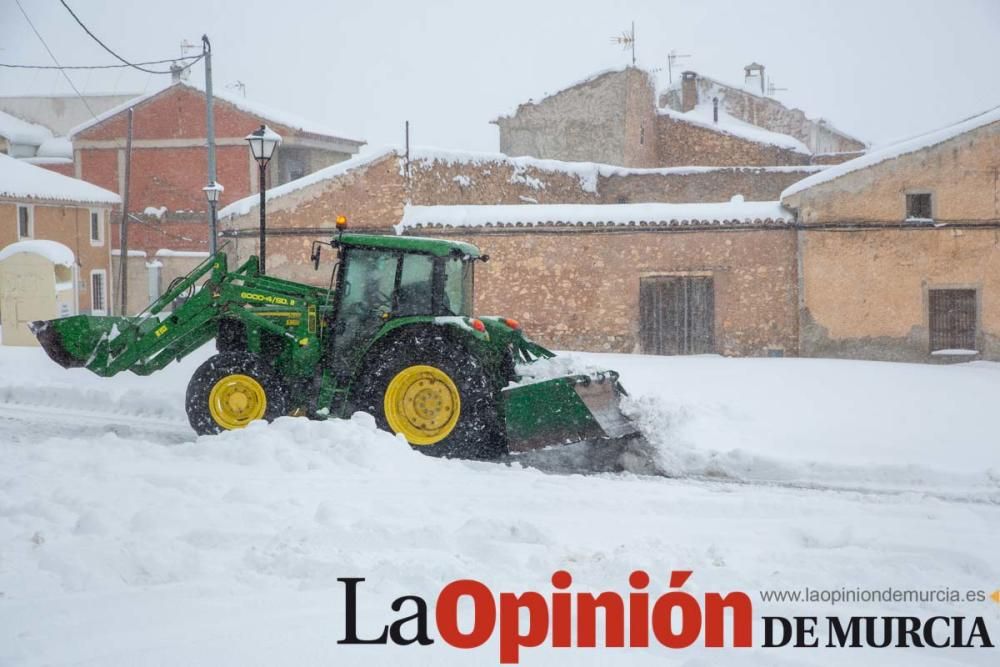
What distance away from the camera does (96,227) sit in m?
29.9

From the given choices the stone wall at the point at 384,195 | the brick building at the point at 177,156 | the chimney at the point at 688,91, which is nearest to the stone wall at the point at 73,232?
the brick building at the point at 177,156

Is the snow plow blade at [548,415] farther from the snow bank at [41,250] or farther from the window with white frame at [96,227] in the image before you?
the window with white frame at [96,227]

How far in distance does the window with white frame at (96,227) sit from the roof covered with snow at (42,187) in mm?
517

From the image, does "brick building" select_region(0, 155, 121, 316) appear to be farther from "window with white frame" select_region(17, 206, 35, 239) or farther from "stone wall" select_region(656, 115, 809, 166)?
"stone wall" select_region(656, 115, 809, 166)

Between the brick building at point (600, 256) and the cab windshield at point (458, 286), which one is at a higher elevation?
the brick building at point (600, 256)

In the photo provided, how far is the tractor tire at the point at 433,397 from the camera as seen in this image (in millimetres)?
8156

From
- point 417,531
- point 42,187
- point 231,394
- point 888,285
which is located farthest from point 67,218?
point 417,531

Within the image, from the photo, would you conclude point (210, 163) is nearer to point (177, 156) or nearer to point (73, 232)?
point (73, 232)

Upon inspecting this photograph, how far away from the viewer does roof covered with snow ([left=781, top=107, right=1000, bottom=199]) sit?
52.5 feet

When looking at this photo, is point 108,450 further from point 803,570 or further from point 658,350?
point 658,350

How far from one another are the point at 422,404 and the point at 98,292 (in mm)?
24814

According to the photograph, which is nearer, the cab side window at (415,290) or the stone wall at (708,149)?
the cab side window at (415,290)

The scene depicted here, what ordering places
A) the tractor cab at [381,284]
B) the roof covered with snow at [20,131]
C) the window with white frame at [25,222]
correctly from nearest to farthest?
the tractor cab at [381,284]
the window with white frame at [25,222]
the roof covered with snow at [20,131]

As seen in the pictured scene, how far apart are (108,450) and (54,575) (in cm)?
278
